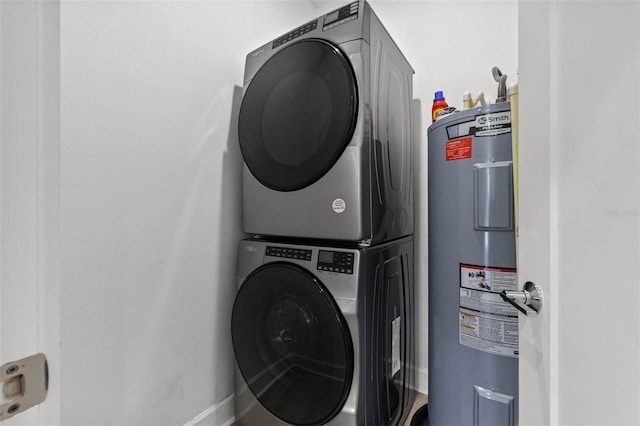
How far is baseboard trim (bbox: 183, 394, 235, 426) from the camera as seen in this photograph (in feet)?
4.20

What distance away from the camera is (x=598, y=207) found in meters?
0.49

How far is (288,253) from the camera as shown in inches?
47.1

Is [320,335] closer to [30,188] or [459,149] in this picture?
[459,149]

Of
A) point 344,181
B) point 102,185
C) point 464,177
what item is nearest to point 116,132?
point 102,185

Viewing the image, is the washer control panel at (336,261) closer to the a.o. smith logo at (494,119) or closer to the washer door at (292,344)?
the washer door at (292,344)

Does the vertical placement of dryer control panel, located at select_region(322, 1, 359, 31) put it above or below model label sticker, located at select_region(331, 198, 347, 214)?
above

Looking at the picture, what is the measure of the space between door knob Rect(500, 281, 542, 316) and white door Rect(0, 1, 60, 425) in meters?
0.80

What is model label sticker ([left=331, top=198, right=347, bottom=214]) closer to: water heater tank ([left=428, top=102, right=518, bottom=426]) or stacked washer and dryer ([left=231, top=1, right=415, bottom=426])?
stacked washer and dryer ([left=231, top=1, right=415, bottom=426])

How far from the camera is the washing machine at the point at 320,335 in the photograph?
103 cm

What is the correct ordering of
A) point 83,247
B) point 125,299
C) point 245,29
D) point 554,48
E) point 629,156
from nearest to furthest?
point 629,156
point 554,48
point 83,247
point 125,299
point 245,29

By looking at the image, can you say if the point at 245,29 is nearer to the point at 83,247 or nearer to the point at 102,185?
the point at 102,185

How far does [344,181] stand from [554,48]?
2.12 ft

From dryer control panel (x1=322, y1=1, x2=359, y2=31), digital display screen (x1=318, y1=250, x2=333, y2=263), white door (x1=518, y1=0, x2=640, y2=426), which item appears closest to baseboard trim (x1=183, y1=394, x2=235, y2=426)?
digital display screen (x1=318, y1=250, x2=333, y2=263)

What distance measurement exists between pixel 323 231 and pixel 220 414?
98cm
